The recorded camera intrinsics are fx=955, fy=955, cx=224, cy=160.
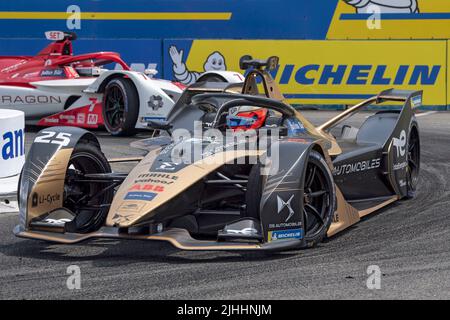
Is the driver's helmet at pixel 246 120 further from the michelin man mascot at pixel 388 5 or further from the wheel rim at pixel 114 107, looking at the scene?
the michelin man mascot at pixel 388 5

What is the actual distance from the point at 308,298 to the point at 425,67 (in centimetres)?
1141

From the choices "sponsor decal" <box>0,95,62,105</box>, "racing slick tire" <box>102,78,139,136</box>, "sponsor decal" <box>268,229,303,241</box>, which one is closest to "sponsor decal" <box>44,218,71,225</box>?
"sponsor decal" <box>268,229,303,241</box>

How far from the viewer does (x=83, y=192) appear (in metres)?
7.62

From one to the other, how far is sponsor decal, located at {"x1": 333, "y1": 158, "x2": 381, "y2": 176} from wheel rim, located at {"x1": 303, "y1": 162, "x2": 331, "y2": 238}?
78cm

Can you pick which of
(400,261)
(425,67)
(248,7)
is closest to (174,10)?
(248,7)

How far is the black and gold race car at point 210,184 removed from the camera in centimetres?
657

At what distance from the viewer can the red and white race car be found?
523 inches

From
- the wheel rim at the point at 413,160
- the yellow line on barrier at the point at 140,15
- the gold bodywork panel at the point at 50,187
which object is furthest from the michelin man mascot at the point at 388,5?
the gold bodywork panel at the point at 50,187

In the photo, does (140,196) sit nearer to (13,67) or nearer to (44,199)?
(44,199)

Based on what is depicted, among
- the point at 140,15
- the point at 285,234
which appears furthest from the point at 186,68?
the point at 285,234

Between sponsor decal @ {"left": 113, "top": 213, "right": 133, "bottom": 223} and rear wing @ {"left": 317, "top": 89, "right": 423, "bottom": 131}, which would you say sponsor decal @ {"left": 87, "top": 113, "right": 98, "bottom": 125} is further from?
sponsor decal @ {"left": 113, "top": 213, "right": 133, "bottom": 223}

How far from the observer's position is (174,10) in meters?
19.2

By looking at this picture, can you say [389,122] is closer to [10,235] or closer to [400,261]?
[400,261]
